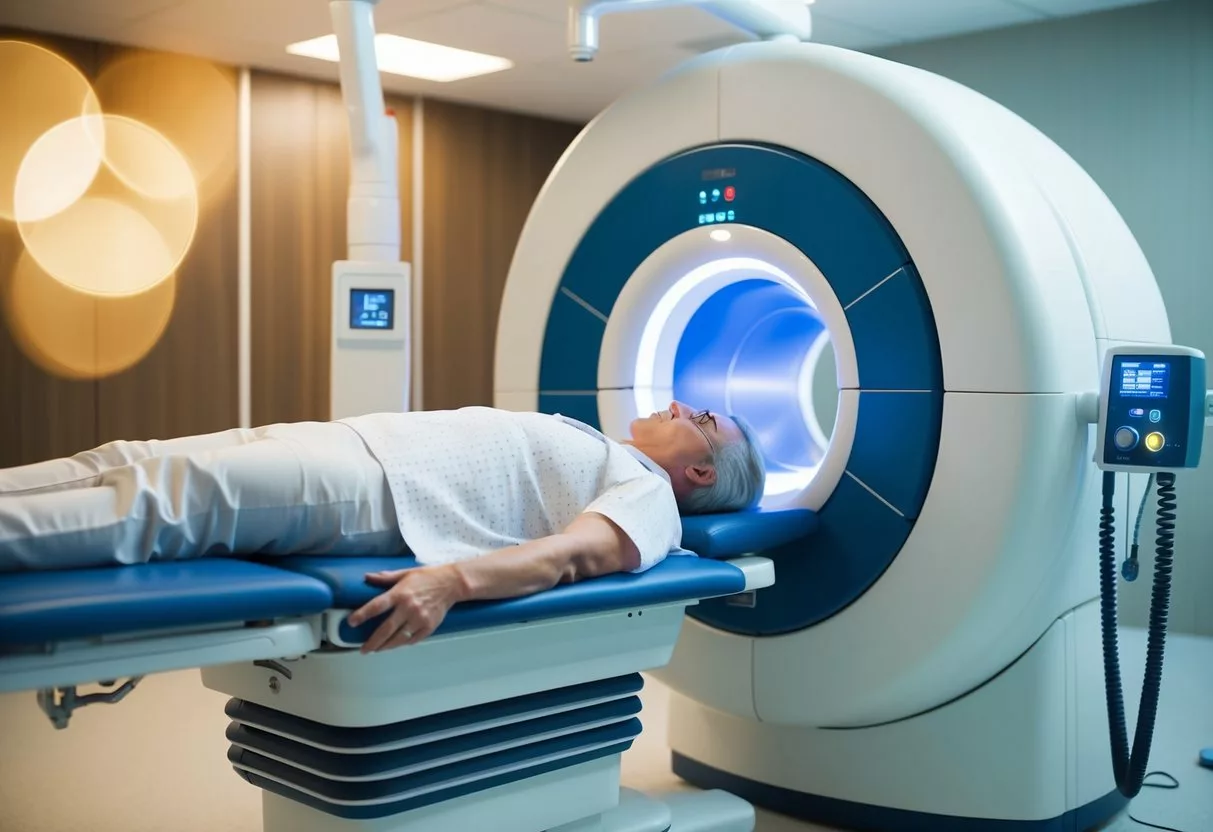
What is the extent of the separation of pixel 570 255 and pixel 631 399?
0.32 metres

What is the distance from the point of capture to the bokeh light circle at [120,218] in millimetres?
3969

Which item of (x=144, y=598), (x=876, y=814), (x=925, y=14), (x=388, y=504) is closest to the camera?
(x=144, y=598)

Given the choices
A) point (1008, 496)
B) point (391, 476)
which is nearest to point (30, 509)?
point (391, 476)

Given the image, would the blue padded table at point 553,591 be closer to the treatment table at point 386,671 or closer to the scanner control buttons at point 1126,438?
the treatment table at point 386,671

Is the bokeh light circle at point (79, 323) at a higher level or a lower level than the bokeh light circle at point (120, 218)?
lower

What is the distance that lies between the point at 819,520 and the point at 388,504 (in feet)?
2.61

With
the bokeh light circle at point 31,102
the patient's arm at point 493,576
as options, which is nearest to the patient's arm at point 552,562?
the patient's arm at point 493,576

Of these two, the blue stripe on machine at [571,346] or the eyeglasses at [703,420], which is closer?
the eyeglasses at [703,420]

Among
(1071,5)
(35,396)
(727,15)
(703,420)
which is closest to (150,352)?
(35,396)

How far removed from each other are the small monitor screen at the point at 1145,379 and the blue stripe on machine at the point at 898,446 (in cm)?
28

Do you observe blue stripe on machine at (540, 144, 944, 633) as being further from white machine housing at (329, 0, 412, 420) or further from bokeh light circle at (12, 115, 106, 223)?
bokeh light circle at (12, 115, 106, 223)

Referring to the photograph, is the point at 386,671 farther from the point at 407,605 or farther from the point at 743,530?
the point at 743,530

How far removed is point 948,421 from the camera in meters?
1.94

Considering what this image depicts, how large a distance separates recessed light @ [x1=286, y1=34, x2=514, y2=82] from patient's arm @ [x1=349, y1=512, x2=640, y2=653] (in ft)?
9.57
